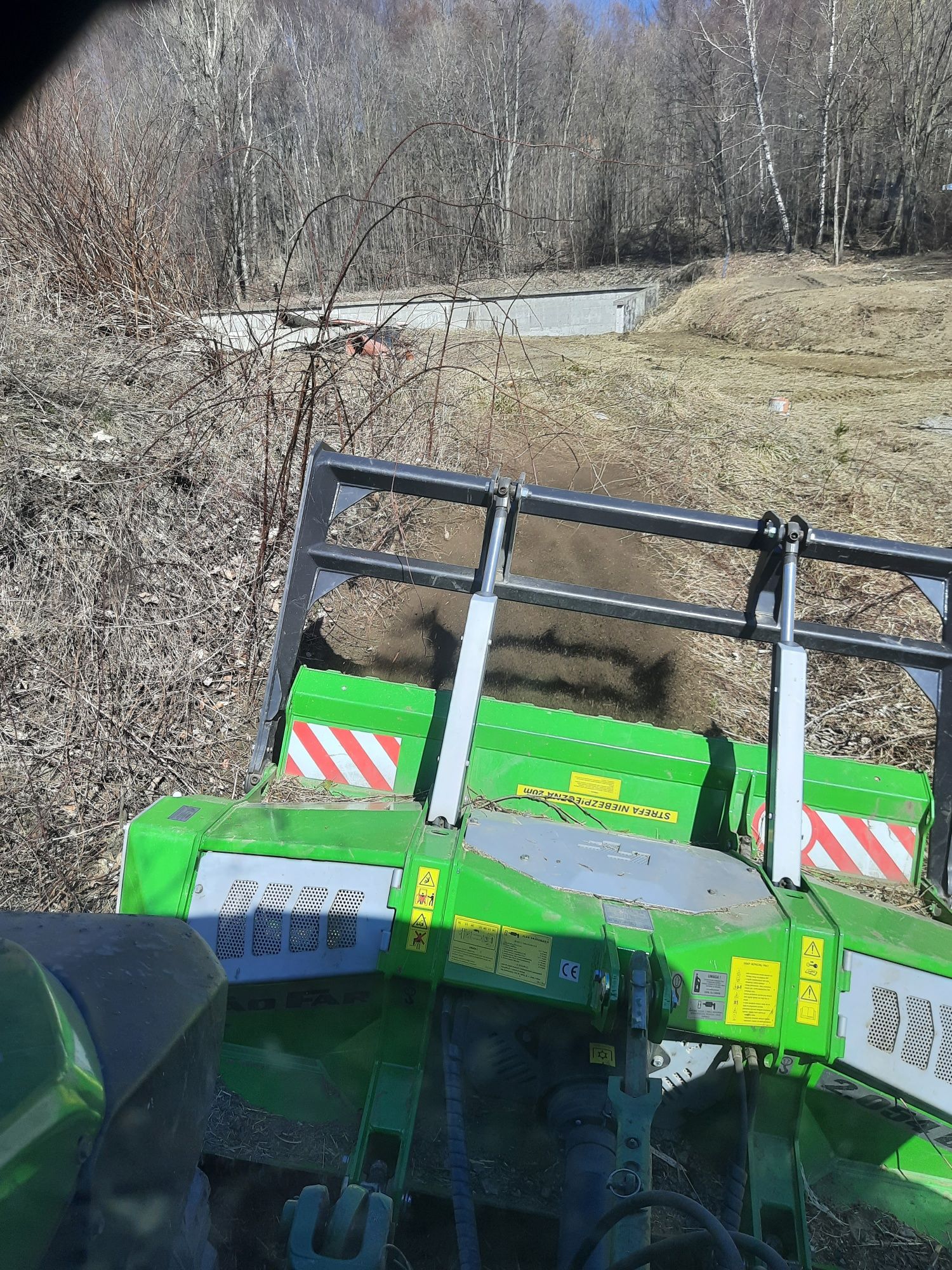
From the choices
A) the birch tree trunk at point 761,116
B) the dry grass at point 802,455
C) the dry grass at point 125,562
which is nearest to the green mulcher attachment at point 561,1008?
the dry grass at point 125,562

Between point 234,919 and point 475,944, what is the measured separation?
28.1 inches

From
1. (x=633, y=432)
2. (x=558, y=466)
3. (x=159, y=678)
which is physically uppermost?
(x=633, y=432)

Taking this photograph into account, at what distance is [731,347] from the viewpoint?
13.1m

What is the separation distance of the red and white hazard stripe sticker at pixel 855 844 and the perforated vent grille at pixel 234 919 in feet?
6.18

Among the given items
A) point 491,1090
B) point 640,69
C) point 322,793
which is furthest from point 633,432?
point 640,69

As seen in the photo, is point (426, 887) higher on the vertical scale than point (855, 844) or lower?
lower

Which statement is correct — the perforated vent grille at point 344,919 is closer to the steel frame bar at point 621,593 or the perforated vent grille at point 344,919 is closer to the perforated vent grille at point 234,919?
the perforated vent grille at point 234,919

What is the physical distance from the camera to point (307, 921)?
2.39 meters

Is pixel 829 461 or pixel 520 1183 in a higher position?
pixel 829 461

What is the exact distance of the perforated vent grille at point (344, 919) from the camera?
237 cm

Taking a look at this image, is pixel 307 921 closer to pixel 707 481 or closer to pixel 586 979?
pixel 586 979

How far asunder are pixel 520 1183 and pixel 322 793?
1462 mm

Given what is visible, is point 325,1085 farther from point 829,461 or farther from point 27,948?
point 829,461

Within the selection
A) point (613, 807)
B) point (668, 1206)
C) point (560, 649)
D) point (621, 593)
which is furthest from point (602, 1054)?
point (560, 649)
